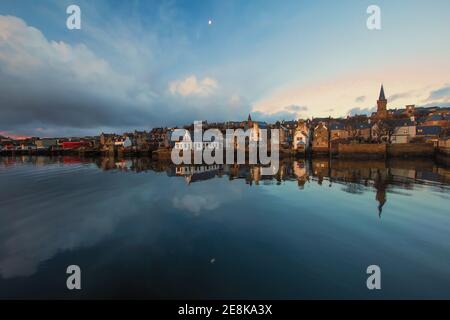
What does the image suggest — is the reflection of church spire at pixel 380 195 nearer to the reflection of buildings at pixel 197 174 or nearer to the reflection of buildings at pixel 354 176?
the reflection of buildings at pixel 354 176

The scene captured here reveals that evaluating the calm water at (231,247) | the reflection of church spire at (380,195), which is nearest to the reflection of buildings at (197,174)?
the calm water at (231,247)

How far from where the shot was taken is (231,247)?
7.89 m

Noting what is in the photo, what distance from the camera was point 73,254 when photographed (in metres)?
7.70

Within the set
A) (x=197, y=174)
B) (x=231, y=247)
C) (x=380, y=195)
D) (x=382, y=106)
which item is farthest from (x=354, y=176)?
(x=382, y=106)

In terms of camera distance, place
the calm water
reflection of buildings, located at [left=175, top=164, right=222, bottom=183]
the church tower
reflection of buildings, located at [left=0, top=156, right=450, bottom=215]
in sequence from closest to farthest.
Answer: the calm water, reflection of buildings, located at [left=0, top=156, right=450, bottom=215], reflection of buildings, located at [left=175, top=164, right=222, bottom=183], the church tower

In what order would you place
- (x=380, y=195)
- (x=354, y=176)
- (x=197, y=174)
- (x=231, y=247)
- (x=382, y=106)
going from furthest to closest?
(x=382, y=106) < (x=197, y=174) < (x=354, y=176) < (x=380, y=195) < (x=231, y=247)

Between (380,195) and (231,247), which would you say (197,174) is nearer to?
(380,195)

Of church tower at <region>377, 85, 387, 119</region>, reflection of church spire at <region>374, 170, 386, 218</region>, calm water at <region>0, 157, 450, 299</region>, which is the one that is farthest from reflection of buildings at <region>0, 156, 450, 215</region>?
church tower at <region>377, 85, 387, 119</region>

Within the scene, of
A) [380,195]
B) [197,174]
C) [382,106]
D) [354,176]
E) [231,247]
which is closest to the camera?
[231,247]

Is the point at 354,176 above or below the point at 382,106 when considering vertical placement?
below

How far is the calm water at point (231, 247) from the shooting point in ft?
18.4

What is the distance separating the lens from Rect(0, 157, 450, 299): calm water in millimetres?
5613

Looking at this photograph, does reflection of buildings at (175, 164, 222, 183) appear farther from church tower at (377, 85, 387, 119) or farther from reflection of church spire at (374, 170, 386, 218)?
church tower at (377, 85, 387, 119)
